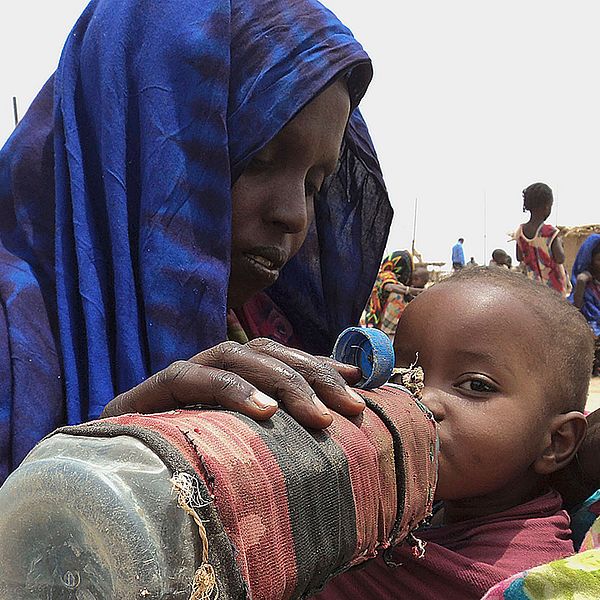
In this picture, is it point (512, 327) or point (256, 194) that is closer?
point (512, 327)

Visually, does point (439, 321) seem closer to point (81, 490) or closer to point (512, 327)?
point (512, 327)

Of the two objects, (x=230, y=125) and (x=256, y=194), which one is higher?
(x=230, y=125)

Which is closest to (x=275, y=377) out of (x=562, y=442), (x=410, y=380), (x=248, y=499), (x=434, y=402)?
(x=248, y=499)

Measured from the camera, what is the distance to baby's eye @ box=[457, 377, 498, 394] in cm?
139

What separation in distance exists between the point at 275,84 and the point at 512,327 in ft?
2.49

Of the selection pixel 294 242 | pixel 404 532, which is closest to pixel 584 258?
pixel 294 242

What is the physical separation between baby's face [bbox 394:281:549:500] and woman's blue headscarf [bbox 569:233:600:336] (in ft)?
25.9

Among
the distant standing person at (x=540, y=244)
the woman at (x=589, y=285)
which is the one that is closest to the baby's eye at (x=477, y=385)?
the woman at (x=589, y=285)

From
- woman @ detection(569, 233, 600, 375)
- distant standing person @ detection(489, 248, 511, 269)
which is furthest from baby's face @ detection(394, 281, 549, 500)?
distant standing person @ detection(489, 248, 511, 269)

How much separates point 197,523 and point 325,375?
30 centimetres

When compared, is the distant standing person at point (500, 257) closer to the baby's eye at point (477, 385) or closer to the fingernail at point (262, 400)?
the baby's eye at point (477, 385)

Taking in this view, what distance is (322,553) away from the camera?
70 centimetres

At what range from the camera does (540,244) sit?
9.22m

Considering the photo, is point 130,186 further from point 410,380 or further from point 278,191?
point 410,380
